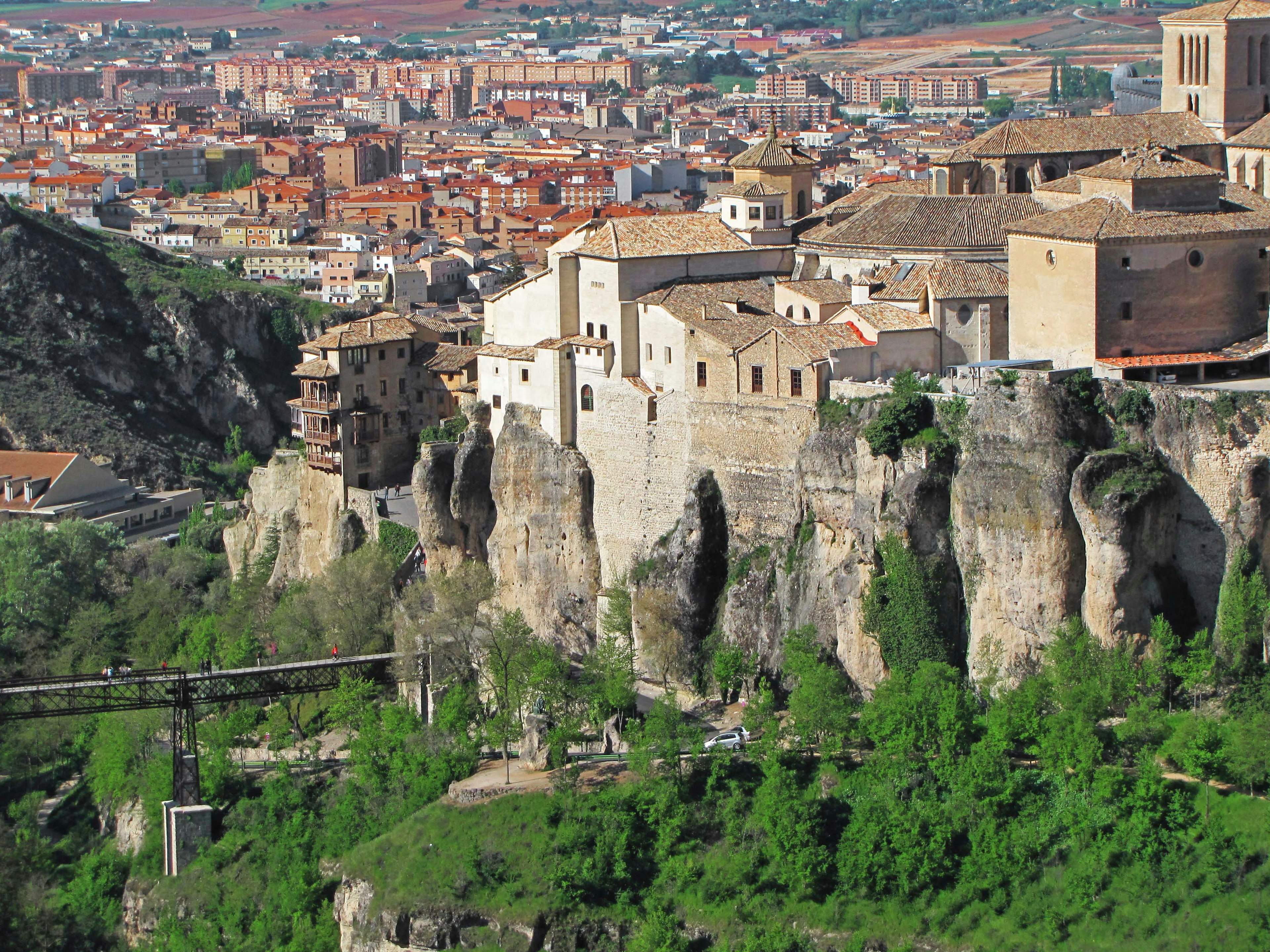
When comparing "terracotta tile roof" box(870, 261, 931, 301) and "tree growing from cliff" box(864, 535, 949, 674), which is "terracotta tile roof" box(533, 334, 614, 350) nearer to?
"terracotta tile roof" box(870, 261, 931, 301)

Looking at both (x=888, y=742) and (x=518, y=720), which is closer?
(x=888, y=742)

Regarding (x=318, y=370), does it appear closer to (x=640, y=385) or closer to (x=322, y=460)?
(x=322, y=460)

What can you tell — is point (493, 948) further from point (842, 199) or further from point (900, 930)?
point (842, 199)

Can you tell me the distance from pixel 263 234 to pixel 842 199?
78845mm

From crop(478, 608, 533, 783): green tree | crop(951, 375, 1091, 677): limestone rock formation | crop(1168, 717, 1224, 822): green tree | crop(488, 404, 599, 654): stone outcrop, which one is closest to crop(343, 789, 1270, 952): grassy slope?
crop(1168, 717, 1224, 822): green tree

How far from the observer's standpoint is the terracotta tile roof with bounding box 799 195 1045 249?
54438 mm

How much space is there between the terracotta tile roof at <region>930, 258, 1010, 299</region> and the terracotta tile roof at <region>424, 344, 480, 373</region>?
15718 millimetres

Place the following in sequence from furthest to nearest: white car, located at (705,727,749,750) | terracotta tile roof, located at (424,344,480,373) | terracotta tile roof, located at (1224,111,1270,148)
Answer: terracotta tile roof, located at (424,344,480,373)
terracotta tile roof, located at (1224,111,1270,148)
white car, located at (705,727,749,750)

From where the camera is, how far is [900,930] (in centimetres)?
4459

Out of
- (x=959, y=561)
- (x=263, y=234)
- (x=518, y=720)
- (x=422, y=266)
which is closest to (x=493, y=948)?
(x=518, y=720)

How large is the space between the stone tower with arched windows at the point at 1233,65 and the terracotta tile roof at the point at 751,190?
1010 centimetres

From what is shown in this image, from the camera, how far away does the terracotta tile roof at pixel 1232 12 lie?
57906 mm

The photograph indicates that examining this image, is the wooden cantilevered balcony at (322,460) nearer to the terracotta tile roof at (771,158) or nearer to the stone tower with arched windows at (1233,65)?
the terracotta tile roof at (771,158)

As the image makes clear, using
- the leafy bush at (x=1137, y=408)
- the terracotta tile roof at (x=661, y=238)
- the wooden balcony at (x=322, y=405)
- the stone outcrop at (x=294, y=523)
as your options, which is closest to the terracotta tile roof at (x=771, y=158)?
the terracotta tile roof at (x=661, y=238)
